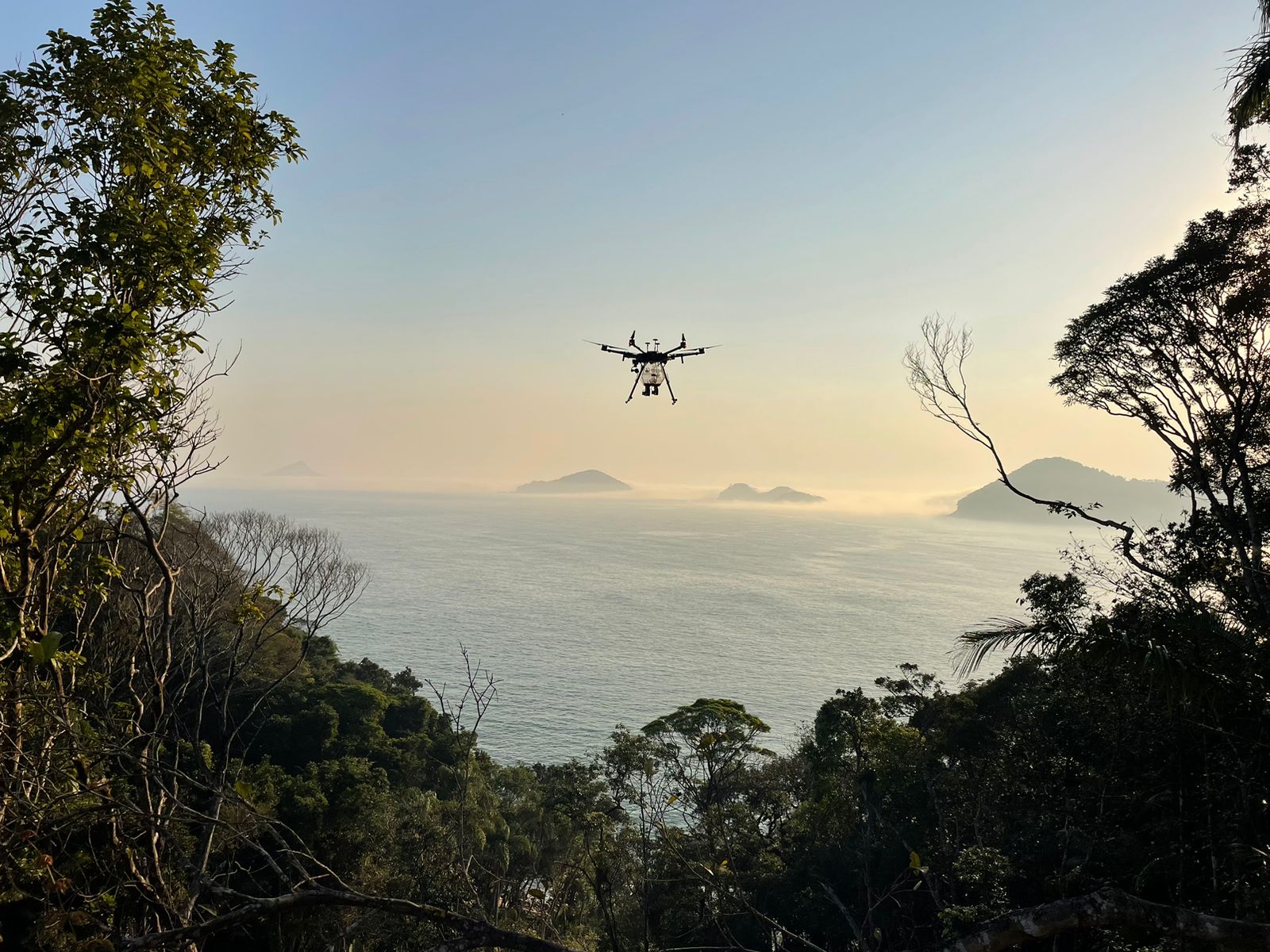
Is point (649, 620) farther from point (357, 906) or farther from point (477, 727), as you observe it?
point (357, 906)

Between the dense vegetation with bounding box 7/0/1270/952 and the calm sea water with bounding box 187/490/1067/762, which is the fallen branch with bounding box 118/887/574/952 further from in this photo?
the calm sea water with bounding box 187/490/1067/762

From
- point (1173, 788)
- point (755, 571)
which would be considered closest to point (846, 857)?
point (1173, 788)

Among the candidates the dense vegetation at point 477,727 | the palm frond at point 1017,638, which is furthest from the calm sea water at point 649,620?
the palm frond at point 1017,638

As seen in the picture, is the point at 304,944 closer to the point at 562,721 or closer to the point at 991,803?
the point at 991,803

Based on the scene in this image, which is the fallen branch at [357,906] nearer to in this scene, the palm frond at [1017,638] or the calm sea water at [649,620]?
the palm frond at [1017,638]

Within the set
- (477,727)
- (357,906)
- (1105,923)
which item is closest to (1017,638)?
(1105,923)
